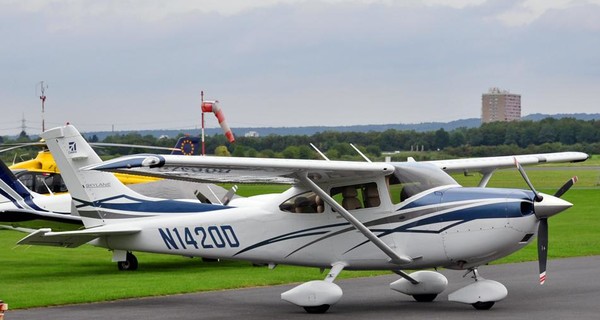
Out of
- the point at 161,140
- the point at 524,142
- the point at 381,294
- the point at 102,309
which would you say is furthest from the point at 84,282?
the point at 524,142

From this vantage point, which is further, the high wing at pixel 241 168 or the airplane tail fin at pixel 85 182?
the airplane tail fin at pixel 85 182

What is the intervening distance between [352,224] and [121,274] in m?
7.31

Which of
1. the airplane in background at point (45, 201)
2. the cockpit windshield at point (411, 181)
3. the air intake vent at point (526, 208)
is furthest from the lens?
Result: the airplane in background at point (45, 201)

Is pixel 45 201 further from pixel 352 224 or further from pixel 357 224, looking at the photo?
pixel 357 224

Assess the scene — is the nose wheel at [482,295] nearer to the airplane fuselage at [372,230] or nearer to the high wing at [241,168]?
the airplane fuselage at [372,230]

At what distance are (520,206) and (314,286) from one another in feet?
9.00

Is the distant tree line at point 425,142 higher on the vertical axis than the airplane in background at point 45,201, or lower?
higher

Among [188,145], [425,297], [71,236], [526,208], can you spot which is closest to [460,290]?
[425,297]

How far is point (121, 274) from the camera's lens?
2022 cm

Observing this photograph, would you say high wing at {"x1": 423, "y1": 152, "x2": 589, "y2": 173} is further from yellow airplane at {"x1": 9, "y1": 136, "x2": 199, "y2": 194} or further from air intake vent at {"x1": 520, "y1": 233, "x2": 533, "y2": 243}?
→ yellow airplane at {"x1": 9, "y1": 136, "x2": 199, "y2": 194}

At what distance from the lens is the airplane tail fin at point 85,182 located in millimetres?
17016

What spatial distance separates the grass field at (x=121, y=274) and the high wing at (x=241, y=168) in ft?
10.2

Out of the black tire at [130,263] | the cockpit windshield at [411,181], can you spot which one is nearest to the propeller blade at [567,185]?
the cockpit windshield at [411,181]

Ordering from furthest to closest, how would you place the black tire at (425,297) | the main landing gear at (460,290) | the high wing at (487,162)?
the high wing at (487,162)
the black tire at (425,297)
the main landing gear at (460,290)
